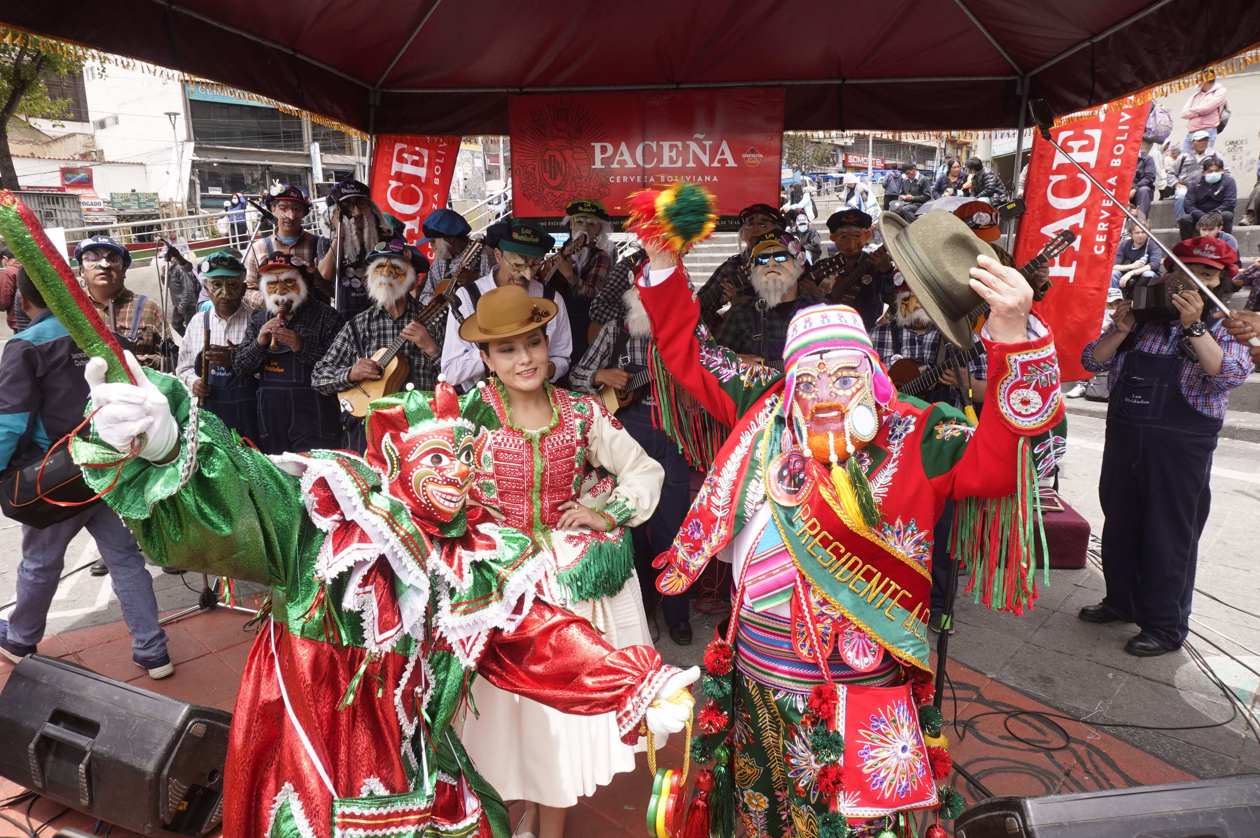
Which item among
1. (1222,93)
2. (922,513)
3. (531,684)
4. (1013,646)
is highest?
(1222,93)

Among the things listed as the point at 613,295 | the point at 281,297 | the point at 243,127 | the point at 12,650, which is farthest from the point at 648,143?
the point at 243,127

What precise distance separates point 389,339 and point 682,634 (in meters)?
2.43

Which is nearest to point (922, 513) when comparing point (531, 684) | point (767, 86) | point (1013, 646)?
point (531, 684)

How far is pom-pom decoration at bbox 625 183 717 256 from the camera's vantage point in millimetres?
2100

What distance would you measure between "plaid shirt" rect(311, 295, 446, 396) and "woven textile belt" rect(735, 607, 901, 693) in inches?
114

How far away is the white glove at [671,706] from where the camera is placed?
1610 millimetres

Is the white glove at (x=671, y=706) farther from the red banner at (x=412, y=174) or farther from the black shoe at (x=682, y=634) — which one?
the red banner at (x=412, y=174)

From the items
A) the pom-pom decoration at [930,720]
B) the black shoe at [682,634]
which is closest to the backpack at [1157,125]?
the black shoe at [682,634]

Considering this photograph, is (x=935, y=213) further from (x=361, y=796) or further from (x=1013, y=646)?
(x=1013, y=646)

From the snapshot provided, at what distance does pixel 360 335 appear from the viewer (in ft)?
14.9

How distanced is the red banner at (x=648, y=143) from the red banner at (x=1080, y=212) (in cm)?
159

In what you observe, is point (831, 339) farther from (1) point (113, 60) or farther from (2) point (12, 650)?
(2) point (12, 650)

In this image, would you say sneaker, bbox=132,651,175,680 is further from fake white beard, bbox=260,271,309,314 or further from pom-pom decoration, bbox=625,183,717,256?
pom-pom decoration, bbox=625,183,717,256

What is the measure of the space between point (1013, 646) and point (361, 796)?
3.75 m
